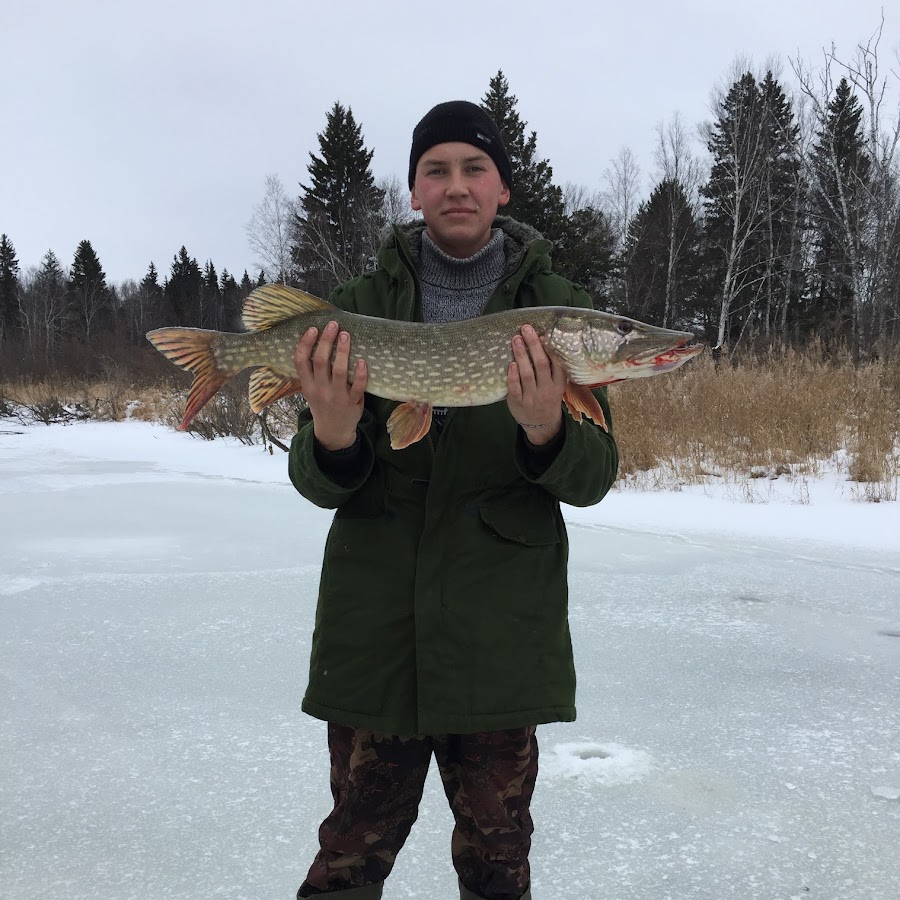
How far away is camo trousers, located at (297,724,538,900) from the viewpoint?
4.53 feet

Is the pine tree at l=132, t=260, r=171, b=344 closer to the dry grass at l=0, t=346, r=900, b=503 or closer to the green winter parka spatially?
the dry grass at l=0, t=346, r=900, b=503

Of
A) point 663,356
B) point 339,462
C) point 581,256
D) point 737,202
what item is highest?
point 737,202

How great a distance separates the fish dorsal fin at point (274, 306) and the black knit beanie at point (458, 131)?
409mm

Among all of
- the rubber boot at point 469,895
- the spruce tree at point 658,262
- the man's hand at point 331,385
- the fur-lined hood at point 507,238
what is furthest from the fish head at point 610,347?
the spruce tree at point 658,262

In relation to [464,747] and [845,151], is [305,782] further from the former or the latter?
[845,151]

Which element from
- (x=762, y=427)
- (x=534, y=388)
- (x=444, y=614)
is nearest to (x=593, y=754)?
(x=444, y=614)

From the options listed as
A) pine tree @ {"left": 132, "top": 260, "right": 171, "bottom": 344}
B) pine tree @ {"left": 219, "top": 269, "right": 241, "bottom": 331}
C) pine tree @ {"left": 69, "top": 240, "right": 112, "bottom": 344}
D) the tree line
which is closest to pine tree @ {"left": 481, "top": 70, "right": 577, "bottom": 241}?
the tree line

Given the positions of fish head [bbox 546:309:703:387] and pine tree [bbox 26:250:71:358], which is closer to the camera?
fish head [bbox 546:309:703:387]

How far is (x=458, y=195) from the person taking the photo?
1566 millimetres

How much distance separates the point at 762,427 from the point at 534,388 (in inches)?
243

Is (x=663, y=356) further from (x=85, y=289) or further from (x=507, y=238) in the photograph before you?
(x=85, y=289)

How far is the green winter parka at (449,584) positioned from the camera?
137 cm

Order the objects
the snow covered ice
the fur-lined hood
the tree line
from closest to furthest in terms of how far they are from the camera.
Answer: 1. the fur-lined hood
2. the snow covered ice
3. the tree line

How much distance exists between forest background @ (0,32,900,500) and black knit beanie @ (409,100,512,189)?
3851 millimetres
